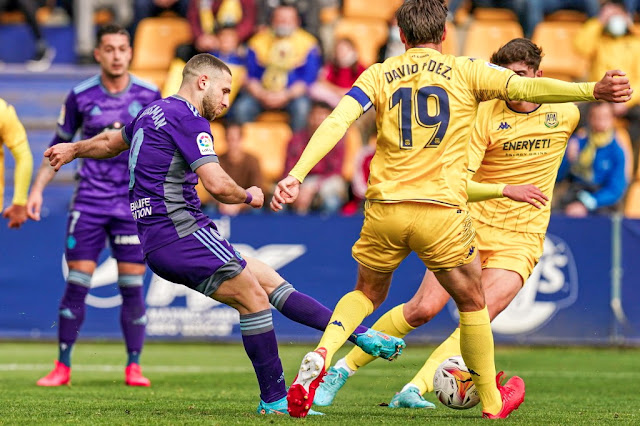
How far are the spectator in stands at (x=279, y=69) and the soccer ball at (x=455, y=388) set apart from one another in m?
8.89

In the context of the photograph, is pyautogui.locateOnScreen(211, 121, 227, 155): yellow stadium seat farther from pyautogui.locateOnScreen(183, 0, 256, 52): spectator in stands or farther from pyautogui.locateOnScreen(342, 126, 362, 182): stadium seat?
pyautogui.locateOnScreen(342, 126, 362, 182): stadium seat

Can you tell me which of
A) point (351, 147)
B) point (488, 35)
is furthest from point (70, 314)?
point (488, 35)

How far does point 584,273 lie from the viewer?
39.7 ft

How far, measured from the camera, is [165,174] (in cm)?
583

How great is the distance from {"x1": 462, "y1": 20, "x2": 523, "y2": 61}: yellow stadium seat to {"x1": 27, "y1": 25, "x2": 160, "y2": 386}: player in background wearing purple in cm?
823

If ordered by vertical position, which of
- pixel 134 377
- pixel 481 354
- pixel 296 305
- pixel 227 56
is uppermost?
pixel 227 56

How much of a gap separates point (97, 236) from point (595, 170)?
6737 mm

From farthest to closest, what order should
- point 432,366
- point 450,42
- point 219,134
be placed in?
point 450,42 < point 219,134 < point 432,366

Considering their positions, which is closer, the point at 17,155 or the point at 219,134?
the point at 17,155

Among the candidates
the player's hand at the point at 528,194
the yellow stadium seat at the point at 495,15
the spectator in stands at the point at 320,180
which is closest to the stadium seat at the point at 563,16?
the yellow stadium seat at the point at 495,15

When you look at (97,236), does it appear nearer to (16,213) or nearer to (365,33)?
(16,213)

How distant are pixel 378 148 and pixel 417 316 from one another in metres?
1.48

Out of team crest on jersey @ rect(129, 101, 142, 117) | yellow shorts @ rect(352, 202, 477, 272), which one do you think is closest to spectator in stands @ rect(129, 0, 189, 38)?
team crest on jersey @ rect(129, 101, 142, 117)

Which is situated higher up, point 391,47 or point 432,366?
point 391,47
